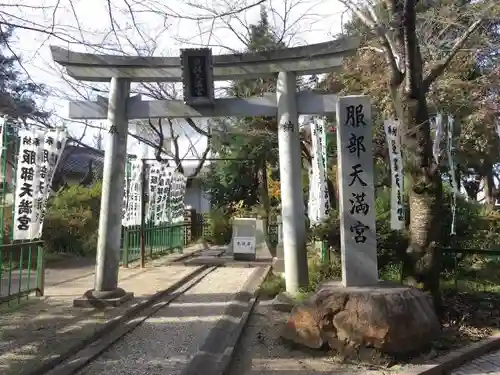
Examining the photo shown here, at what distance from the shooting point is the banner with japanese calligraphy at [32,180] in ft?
28.7

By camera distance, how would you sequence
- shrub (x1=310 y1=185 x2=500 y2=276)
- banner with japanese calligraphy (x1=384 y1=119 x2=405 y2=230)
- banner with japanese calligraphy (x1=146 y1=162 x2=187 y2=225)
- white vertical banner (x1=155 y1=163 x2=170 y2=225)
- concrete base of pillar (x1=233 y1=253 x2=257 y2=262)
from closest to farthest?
banner with japanese calligraphy (x1=384 y1=119 x2=405 y2=230) < shrub (x1=310 y1=185 x2=500 y2=276) < concrete base of pillar (x1=233 y1=253 x2=257 y2=262) < banner with japanese calligraphy (x1=146 y1=162 x2=187 y2=225) < white vertical banner (x1=155 y1=163 x2=170 y2=225)

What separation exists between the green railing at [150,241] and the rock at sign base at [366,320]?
8.91 meters

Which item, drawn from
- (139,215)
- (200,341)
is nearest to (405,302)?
(200,341)

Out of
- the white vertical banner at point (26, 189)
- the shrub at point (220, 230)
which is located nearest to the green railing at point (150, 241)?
the shrub at point (220, 230)

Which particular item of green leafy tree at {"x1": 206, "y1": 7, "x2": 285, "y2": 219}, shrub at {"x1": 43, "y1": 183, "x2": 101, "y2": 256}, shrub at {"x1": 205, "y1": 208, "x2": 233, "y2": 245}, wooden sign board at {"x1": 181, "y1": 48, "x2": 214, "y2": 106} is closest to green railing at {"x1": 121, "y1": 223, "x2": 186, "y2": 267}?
shrub at {"x1": 43, "y1": 183, "x2": 101, "y2": 256}

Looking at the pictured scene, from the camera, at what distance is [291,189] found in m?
9.14

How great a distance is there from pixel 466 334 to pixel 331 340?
2.33 metres

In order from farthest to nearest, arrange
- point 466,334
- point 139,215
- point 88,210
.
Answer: point 88,210, point 139,215, point 466,334

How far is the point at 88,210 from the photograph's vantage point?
17719 millimetres

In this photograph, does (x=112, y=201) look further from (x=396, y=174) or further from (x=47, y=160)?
(x=396, y=174)

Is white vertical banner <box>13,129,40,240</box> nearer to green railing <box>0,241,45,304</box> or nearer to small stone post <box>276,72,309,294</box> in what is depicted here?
green railing <box>0,241,45,304</box>

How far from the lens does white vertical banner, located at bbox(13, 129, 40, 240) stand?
8.73m

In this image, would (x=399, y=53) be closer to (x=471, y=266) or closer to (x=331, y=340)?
(x=331, y=340)

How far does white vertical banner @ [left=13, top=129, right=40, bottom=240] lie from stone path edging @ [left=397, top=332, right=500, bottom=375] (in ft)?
21.3
